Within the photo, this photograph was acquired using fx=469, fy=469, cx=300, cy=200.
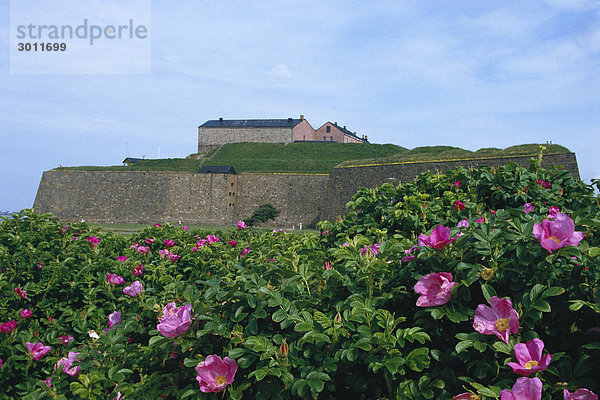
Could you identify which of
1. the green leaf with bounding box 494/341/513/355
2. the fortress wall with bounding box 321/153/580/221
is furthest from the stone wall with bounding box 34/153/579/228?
the green leaf with bounding box 494/341/513/355

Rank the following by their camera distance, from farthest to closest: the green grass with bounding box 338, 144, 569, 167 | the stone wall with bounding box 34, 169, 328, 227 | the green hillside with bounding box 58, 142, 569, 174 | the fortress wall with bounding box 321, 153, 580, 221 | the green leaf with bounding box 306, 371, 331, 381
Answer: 1. the stone wall with bounding box 34, 169, 328, 227
2. the green hillside with bounding box 58, 142, 569, 174
3. the green grass with bounding box 338, 144, 569, 167
4. the fortress wall with bounding box 321, 153, 580, 221
5. the green leaf with bounding box 306, 371, 331, 381

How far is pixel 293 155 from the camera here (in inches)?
2058

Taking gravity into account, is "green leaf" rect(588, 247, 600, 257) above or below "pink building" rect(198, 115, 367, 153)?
below

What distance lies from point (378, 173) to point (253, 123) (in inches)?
1467

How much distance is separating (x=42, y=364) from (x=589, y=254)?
12.1ft

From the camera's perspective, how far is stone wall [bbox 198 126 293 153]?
64375 mm

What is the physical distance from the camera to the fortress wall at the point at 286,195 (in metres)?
39.6

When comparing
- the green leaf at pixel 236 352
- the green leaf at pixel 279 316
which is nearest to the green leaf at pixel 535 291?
the green leaf at pixel 279 316

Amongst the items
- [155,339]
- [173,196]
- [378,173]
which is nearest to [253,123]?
[173,196]

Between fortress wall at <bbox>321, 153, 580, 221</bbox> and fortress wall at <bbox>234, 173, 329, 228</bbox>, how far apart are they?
11.5 feet

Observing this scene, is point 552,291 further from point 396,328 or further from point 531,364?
point 396,328

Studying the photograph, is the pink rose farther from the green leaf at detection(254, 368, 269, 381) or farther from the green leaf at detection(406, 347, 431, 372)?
the green leaf at detection(254, 368, 269, 381)

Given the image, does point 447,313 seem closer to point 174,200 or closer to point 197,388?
point 197,388

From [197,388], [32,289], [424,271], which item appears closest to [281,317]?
[197,388]
